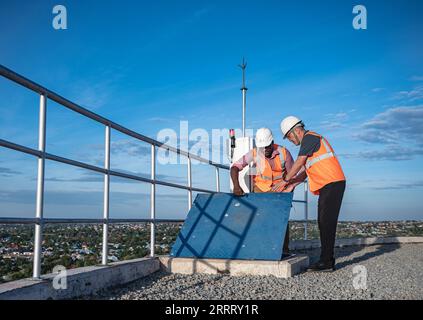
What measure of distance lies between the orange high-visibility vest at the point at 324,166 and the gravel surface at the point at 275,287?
3.44 ft

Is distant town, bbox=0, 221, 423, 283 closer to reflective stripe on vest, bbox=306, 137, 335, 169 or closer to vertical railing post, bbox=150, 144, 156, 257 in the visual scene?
vertical railing post, bbox=150, 144, 156, 257

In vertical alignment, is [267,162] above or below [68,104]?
below

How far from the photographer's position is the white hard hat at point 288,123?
5.55 m

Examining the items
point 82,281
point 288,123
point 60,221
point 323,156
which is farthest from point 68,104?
point 323,156

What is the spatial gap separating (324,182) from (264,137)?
100 centimetres

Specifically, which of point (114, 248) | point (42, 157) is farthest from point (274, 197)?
point (42, 157)

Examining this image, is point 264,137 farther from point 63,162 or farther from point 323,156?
point 63,162

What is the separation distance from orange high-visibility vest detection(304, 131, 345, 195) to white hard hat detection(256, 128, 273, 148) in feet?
2.31

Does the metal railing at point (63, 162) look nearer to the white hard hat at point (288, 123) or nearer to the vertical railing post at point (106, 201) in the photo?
the vertical railing post at point (106, 201)

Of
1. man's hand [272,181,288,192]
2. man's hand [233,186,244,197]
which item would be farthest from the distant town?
man's hand [272,181,288,192]

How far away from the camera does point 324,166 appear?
5281 millimetres
